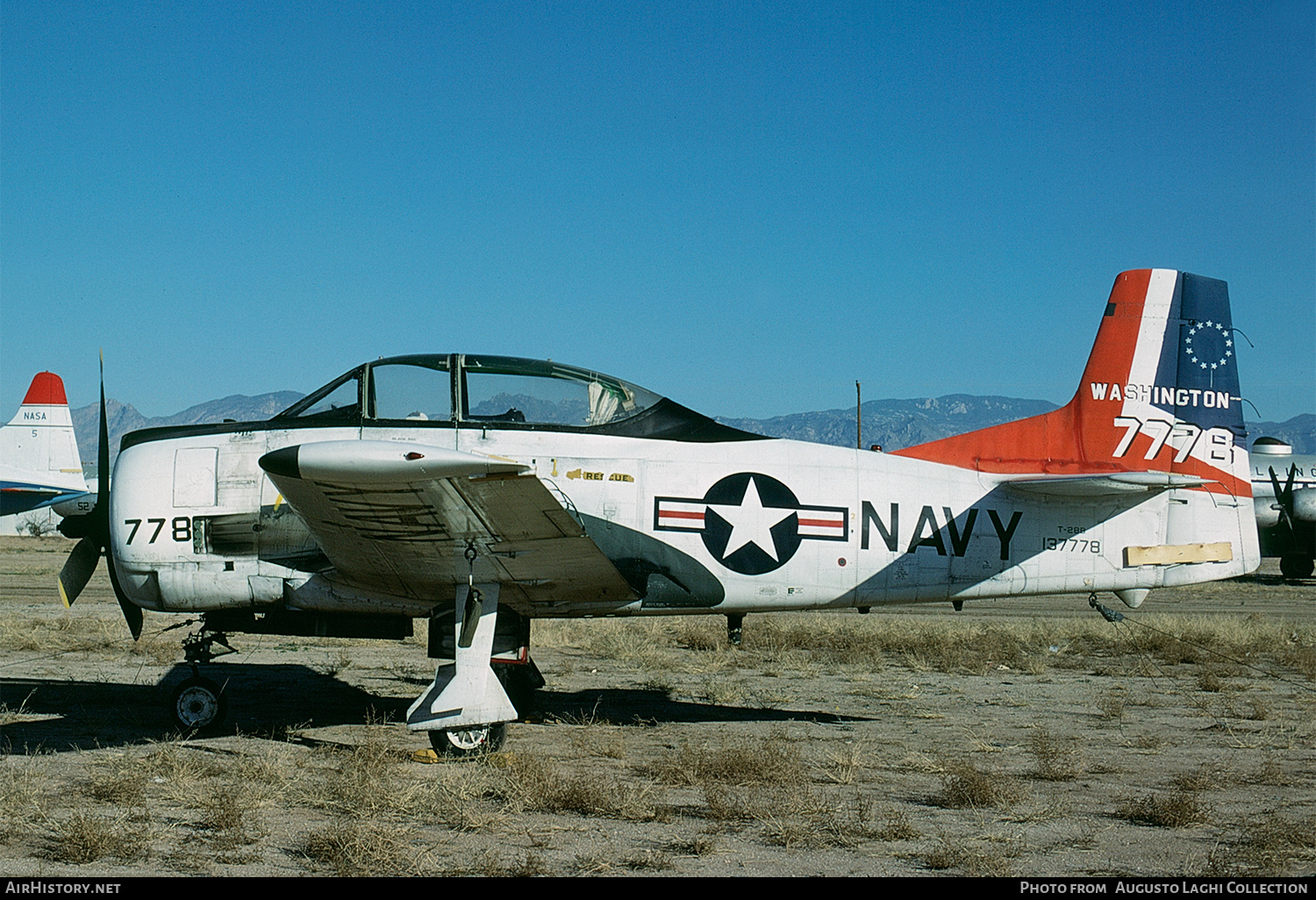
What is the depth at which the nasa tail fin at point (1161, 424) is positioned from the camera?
29.6ft

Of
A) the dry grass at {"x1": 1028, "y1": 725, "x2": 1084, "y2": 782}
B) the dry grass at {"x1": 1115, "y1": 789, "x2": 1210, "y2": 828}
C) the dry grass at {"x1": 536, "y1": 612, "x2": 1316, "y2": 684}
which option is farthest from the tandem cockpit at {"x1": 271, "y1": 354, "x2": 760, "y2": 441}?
the dry grass at {"x1": 536, "y1": 612, "x2": 1316, "y2": 684}

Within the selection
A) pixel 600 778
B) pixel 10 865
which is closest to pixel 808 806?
pixel 600 778

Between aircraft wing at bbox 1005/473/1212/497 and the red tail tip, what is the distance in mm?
32393

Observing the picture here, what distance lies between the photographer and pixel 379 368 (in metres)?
8.18

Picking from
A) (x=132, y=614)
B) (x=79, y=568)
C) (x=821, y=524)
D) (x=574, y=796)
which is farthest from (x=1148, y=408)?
(x=79, y=568)

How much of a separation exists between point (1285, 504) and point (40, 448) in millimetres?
37500

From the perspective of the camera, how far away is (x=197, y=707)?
26.9 ft

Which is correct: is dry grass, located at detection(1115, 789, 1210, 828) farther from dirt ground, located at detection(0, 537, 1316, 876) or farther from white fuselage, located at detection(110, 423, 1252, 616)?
white fuselage, located at detection(110, 423, 1252, 616)

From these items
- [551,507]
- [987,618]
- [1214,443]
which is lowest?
→ [987,618]

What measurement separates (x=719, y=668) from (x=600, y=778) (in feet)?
20.2

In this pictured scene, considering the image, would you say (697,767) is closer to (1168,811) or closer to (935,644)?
(1168,811)

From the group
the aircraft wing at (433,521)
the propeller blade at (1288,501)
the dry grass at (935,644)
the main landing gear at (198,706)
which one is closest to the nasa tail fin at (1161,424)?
the dry grass at (935,644)

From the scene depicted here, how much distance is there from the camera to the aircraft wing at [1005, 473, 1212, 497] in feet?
25.8

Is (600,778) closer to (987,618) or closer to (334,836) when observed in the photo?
(334,836)
